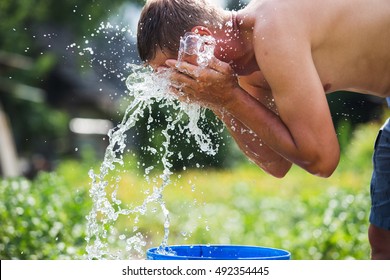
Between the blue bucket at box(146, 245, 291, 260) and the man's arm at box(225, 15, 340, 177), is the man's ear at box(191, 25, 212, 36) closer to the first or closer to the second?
the man's arm at box(225, 15, 340, 177)

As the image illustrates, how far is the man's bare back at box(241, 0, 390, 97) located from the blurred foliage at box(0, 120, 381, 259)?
2.87ft

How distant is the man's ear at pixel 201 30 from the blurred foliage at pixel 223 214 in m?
0.79

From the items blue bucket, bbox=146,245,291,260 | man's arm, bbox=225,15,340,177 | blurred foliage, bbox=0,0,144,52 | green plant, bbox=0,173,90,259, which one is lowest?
blue bucket, bbox=146,245,291,260

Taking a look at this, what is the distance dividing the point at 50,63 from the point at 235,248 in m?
13.0

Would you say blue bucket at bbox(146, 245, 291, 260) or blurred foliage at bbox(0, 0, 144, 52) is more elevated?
blurred foliage at bbox(0, 0, 144, 52)

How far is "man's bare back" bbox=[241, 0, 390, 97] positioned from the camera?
9.12 ft

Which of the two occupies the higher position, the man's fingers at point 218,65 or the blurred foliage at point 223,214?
the man's fingers at point 218,65

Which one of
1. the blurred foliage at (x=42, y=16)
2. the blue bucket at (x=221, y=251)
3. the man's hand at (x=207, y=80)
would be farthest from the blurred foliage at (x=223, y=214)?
the blurred foliage at (x=42, y=16)

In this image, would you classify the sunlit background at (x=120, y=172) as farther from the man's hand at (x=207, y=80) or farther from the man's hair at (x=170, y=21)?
the man's hand at (x=207, y=80)

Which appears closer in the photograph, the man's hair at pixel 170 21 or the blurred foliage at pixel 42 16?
the man's hair at pixel 170 21

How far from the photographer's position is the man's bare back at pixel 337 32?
109 inches

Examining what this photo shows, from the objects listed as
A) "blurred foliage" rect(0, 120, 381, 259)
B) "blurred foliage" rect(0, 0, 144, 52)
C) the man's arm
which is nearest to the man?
the man's arm
